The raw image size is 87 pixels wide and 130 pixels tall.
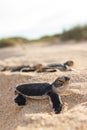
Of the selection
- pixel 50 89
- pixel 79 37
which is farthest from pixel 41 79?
pixel 79 37

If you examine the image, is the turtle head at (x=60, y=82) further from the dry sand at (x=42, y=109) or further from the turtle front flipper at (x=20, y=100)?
the turtle front flipper at (x=20, y=100)

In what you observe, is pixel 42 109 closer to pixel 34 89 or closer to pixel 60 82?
pixel 34 89

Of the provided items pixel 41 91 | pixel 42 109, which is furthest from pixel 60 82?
pixel 42 109

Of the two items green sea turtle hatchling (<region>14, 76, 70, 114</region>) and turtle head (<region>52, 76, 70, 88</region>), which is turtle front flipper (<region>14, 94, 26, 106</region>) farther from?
turtle head (<region>52, 76, 70, 88</region>)

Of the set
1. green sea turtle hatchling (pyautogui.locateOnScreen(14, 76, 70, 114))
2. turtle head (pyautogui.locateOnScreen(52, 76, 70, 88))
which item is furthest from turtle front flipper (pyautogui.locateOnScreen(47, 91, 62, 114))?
turtle head (pyautogui.locateOnScreen(52, 76, 70, 88))

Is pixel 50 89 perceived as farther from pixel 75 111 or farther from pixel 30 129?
pixel 30 129

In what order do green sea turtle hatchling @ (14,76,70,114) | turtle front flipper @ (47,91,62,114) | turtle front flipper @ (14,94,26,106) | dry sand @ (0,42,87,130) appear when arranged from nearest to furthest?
dry sand @ (0,42,87,130) < turtle front flipper @ (47,91,62,114) < green sea turtle hatchling @ (14,76,70,114) < turtle front flipper @ (14,94,26,106)
